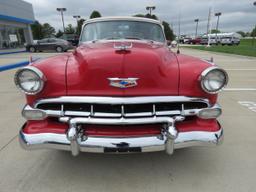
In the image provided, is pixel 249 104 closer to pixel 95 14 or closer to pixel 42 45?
pixel 42 45

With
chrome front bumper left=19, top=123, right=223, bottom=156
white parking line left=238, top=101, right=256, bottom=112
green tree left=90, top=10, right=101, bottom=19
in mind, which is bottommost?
white parking line left=238, top=101, right=256, bottom=112

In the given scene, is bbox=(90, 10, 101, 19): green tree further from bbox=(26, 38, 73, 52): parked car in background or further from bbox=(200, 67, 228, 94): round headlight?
bbox=(200, 67, 228, 94): round headlight

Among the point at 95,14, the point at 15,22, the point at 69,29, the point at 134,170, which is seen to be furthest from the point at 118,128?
the point at 69,29

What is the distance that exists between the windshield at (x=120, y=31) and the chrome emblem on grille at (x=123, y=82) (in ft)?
5.34

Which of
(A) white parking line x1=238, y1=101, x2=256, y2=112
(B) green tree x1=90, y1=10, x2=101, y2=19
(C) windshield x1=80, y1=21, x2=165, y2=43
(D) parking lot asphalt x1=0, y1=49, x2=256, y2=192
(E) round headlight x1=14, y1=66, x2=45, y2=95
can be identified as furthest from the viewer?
(B) green tree x1=90, y1=10, x2=101, y2=19

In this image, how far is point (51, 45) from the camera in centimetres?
2102

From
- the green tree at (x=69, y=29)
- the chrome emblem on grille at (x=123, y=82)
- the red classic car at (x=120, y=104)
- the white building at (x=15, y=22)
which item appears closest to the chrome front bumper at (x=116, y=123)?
the red classic car at (x=120, y=104)

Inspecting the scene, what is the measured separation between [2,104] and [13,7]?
2222 centimetres

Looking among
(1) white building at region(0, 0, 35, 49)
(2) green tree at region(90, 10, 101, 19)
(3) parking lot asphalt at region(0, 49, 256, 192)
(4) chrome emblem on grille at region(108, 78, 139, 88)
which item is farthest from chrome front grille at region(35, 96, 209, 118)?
(2) green tree at region(90, 10, 101, 19)

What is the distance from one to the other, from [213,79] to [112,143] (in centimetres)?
113

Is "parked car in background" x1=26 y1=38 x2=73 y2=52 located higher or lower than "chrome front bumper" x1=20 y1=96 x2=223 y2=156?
lower

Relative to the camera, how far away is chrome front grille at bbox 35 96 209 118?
78.6 inches

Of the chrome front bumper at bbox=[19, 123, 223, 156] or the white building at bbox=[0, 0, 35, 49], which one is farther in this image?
the white building at bbox=[0, 0, 35, 49]

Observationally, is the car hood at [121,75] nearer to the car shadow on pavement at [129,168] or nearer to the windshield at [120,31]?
the car shadow on pavement at [129,168]
